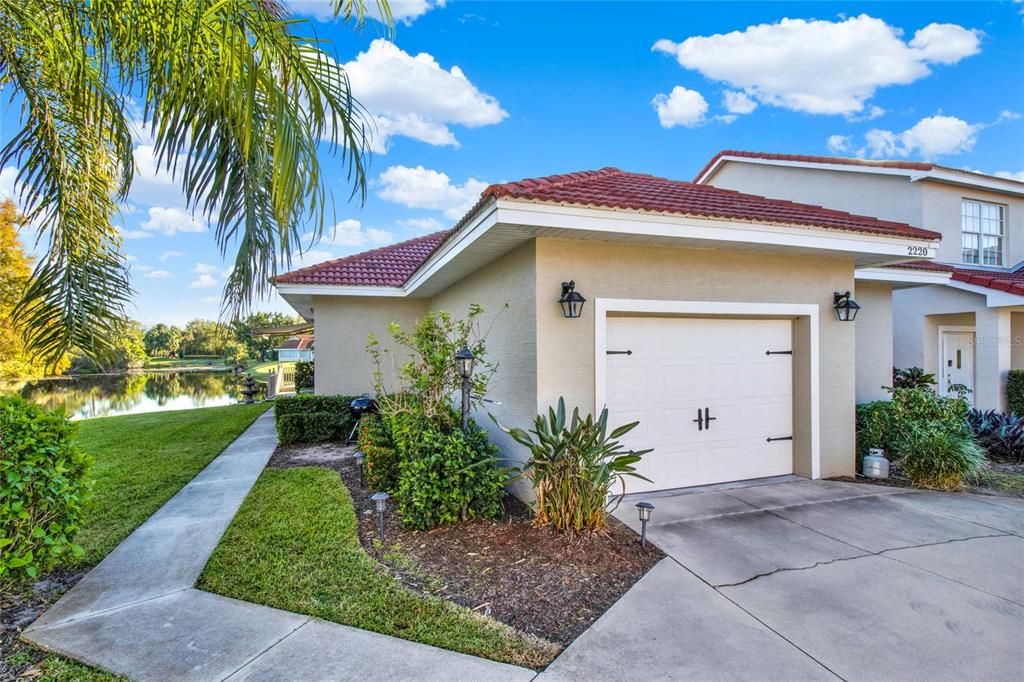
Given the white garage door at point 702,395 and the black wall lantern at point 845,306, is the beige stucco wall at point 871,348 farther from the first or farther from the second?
the white garage door at point 702,395

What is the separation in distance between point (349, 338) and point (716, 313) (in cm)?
800

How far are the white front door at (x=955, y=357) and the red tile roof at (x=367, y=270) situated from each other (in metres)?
13.6

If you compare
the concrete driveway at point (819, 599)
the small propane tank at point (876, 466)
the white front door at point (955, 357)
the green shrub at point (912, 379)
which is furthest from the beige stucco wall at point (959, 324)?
the concrete driveway at point (819, 599)

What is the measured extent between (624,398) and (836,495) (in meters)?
3.00

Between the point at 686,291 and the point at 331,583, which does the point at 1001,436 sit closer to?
the point at 686,291

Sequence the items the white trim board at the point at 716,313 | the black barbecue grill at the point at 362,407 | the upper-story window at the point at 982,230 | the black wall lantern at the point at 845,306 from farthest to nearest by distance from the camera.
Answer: the upper-story window at the point at 982,230, the black barbecue grill at the point at 362,407, the black wall lantern at the point at 845,306, the white trim board at the point at 716,313

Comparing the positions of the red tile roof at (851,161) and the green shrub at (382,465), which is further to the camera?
the red tile roof at (851,161)

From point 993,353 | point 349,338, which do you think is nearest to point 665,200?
point 349,338

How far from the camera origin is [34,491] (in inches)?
144

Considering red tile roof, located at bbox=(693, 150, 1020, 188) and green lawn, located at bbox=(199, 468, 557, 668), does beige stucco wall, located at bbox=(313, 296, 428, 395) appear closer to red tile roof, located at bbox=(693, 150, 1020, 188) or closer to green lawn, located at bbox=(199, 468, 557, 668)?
green lawn, located at bbox=(199, 468, 557, 668)

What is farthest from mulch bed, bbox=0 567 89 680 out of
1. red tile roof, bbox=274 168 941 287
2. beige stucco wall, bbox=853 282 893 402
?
beige stucco wall, bbox=853 282 893 402

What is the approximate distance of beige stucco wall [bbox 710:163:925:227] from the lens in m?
12.1

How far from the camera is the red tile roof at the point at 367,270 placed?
9.91 meters

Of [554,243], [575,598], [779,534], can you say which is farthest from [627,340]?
[575,598]
